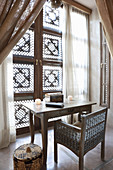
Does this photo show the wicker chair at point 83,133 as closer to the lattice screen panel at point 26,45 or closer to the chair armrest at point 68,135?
the chair armrest at point 68,135

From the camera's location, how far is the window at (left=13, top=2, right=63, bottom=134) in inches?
101

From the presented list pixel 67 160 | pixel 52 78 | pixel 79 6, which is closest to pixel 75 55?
pixel 52 78

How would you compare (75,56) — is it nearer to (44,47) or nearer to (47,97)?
(44,47)

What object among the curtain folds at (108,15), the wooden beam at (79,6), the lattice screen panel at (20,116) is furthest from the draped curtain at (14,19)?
the wooden beam at (79,6)

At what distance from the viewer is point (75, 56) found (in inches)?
124

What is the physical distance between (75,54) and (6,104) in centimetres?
191

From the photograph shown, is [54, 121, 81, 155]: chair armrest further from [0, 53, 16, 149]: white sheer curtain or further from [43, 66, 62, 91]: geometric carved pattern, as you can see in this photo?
[43, 66, 62, 91]: geometric carved pattern

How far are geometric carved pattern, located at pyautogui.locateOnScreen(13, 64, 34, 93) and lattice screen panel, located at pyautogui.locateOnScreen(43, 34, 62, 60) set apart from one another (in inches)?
19.6

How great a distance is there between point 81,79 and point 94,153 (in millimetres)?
1763

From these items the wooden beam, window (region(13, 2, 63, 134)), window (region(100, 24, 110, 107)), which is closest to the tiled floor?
window (region(13, 2, 63, 134))

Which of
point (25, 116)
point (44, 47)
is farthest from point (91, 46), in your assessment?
point (25, 116)

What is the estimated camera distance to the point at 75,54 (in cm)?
314

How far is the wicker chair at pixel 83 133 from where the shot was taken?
1333 mm

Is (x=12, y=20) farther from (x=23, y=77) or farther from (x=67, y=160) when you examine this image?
(x=67, y=160)
